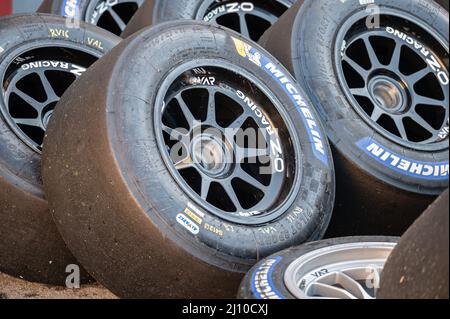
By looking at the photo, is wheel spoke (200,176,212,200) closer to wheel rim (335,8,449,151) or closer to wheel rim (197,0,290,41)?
wheel rim (335,8,449,151)

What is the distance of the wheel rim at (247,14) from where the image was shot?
17.6ft

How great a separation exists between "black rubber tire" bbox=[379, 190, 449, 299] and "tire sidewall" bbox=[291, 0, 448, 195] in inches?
69.5

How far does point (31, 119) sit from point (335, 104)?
5.24 feet

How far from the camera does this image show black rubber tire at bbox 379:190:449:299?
2.08m

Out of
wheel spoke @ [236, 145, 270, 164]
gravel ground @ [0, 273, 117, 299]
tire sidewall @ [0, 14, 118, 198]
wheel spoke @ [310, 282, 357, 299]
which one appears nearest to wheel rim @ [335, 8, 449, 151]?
wheel spoke @ [236, 145, 270, 164]

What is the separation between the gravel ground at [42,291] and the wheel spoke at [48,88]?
3.23 ft

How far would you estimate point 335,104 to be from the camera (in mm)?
4223

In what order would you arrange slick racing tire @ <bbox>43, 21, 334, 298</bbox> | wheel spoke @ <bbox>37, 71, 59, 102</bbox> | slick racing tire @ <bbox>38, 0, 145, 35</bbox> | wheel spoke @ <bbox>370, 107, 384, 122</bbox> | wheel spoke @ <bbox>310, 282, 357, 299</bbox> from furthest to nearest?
slick racing tire @ <bbox>38, 0, 145, 35</bbox>
wheel spoke @ <bbox>370, 107, 384, 122</bbox>
wheel spoke @ <bbox>37, 71, 59, 102</bbox>
slick racing tire @ <bbox>43, 21, 334, 298</bbox>
wheel spoke @ <bbox>310, 282, 357, 299</bbox>

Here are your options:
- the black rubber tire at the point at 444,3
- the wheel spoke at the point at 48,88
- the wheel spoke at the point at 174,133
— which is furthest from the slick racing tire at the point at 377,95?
the wheel spoke at the point at 48,88

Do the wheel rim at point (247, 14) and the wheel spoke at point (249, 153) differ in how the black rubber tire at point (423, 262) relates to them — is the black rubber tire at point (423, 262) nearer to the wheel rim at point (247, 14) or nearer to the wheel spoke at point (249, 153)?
the wheel spoke at point (249, 153)

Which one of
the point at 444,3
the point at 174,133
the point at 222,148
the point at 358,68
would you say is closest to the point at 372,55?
the point at 358,68

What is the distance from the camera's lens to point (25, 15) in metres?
4.20

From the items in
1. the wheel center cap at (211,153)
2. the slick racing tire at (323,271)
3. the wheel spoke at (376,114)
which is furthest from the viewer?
the wheel spoke at (376,114)

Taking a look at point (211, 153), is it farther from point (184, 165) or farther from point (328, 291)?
point (328, 291)
